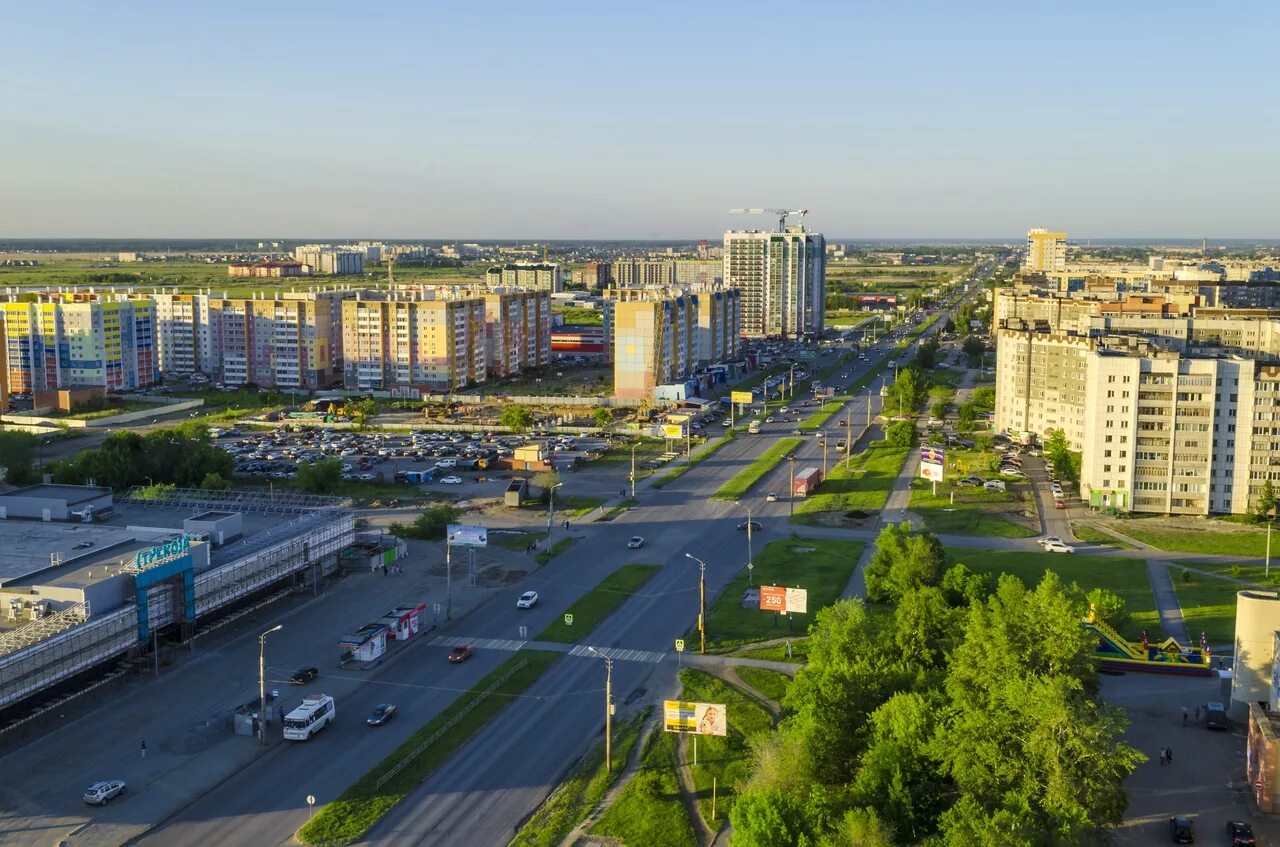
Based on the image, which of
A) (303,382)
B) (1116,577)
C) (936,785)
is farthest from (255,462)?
(936,785)

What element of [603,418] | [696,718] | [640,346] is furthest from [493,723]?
[640,346]

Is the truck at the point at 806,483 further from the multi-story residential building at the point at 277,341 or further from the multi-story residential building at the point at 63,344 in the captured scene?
the multi-story residential building at the point at 63,344

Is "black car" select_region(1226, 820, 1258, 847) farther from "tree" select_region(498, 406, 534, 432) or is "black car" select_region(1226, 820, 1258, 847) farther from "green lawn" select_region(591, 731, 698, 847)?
"tree" select_region(498, 406, 534, 432)

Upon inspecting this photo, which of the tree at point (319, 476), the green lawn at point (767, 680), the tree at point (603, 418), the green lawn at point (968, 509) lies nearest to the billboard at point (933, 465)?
the green lawn at point (968, 509)

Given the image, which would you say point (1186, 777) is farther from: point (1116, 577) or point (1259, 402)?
point (1259, 402)

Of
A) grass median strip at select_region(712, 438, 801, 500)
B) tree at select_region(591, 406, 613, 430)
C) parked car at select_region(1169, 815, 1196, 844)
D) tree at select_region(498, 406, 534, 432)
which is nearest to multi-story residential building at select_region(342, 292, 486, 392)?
tree at select_region(591, 406, 613, 430)

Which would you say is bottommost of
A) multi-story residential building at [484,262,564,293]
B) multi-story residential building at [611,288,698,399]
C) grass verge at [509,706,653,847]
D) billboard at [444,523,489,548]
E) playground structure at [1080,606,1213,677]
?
grass verge at [509,706,653,847]

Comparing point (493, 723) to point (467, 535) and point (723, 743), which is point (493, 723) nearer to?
point (723, 743)

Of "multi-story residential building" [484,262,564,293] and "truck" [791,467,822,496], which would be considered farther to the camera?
"multi-story residential building" [484,262,564,293]
